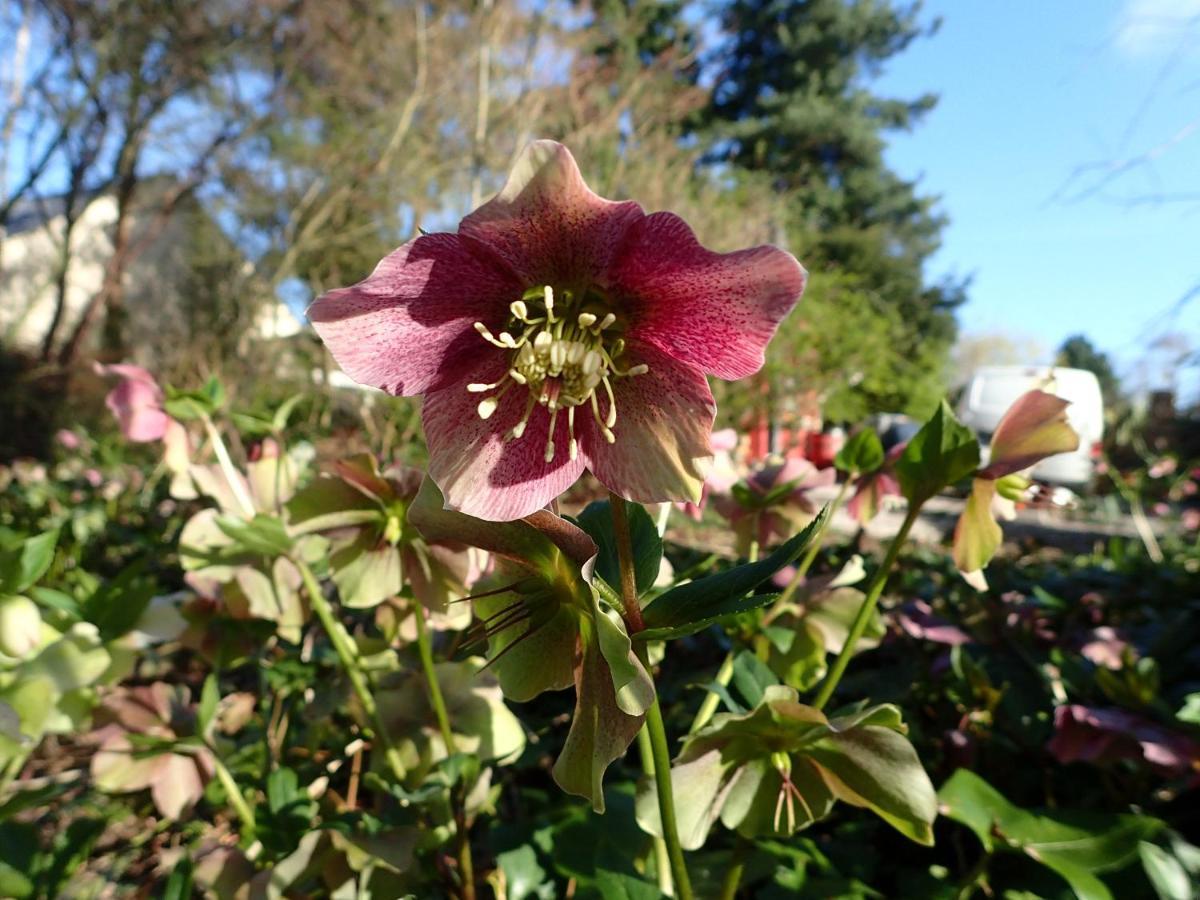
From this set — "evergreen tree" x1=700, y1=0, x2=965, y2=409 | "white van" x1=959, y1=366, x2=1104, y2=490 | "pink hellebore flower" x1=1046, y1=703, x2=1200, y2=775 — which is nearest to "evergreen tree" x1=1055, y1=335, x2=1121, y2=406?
"evergreen tree" x1=700, y1=0, x2=965, y2=409

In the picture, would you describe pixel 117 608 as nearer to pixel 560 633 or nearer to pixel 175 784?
pixel 175 784

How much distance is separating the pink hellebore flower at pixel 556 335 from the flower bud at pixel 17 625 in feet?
1.71

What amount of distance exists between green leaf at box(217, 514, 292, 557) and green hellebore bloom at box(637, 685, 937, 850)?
0.38m

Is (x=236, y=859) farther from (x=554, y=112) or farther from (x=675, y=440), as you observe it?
(x=554, y=112)

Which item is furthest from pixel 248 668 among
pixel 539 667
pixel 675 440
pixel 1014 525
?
pixel 1014 525

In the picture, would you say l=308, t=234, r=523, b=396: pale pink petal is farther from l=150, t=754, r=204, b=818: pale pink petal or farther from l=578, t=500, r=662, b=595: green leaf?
l=150, t=754, r=204, b=818: pale pink petal

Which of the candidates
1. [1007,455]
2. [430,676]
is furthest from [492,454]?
[1007,455]

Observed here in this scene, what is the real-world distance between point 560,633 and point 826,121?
48.0 feet

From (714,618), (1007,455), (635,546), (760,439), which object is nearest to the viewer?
(714,618)

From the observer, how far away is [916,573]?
61.4 inches

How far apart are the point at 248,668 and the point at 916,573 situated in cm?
141

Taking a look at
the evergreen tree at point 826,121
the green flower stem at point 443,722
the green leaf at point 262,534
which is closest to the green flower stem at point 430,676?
the green flower stem at point 443,722

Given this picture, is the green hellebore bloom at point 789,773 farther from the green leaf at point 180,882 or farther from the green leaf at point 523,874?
the green leaf at point 180,882

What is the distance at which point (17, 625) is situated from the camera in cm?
67
